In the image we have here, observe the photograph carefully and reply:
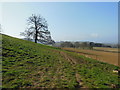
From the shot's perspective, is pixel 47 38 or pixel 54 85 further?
pixel 47 38

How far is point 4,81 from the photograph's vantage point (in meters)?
4.32

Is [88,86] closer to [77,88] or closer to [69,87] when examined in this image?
[77,88]

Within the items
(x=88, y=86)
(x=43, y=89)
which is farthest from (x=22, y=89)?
(x=88, y=86)

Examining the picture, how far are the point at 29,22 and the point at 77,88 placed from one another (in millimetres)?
33746

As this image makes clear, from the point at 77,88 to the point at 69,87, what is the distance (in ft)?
1.49

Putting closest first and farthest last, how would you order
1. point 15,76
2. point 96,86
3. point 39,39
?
point 96,86 → point 15,76 → point 39,39

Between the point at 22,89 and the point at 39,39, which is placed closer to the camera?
the point at 22,89

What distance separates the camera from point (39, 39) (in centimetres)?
3123

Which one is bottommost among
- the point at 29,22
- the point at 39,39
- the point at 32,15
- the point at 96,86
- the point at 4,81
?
the point at 96,86

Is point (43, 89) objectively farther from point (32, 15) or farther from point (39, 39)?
point (32, 15)

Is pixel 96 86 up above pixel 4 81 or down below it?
below

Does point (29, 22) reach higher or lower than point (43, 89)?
higher

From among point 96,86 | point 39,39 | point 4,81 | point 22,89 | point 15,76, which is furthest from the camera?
point 39,39

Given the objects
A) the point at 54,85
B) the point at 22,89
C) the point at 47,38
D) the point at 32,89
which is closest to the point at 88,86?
the point at 54,85
